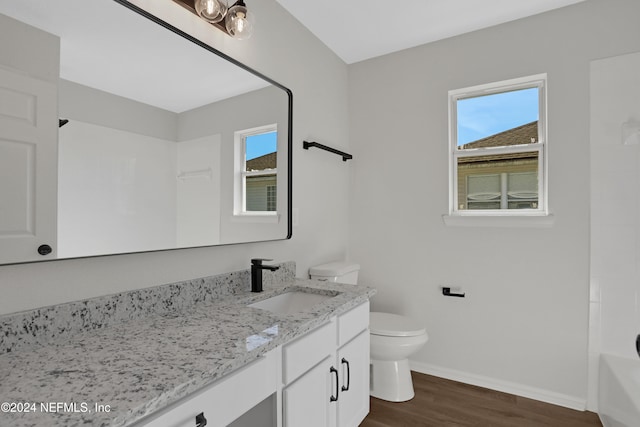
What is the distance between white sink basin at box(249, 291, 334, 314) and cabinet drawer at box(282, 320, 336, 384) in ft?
0.98

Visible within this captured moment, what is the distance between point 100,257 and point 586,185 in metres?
2.59

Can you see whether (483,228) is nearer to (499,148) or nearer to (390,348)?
(499,148)

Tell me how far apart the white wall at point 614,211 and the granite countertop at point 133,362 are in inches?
71.1

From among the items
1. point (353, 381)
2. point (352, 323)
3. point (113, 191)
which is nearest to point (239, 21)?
point (113, 191)

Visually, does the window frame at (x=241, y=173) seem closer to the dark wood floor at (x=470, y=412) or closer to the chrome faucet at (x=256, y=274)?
the chrome faucet at (x=256, y=274)

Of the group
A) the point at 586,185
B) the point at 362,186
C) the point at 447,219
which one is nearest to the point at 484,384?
the point at 447,219

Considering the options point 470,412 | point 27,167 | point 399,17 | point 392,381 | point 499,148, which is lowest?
point 470,412

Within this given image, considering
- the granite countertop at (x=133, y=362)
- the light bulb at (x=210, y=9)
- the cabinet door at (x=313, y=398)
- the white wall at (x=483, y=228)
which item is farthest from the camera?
the white wall at (x=483, y=228)

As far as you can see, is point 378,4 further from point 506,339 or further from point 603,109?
point 506,339

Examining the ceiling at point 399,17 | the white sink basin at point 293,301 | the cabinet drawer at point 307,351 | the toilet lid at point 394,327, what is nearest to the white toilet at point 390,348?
the toilet lid at point 394,327

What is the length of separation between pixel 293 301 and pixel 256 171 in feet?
2.42

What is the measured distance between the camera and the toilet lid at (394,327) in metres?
2.06

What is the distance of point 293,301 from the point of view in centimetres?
176

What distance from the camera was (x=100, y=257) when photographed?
115 centimetres
